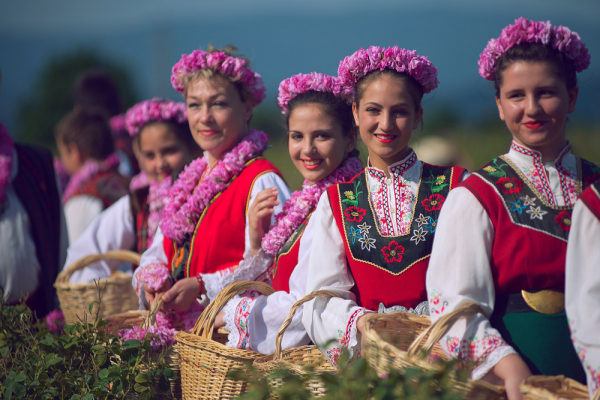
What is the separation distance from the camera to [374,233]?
2.33 metres

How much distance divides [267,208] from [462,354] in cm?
134

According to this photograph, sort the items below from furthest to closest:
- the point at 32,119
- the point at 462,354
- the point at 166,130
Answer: the point at 32,119
the point at 166,130
the point at 462,354

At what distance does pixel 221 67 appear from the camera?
11.1 ft

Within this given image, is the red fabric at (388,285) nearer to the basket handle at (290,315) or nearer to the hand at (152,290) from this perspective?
the basket handle at (290,315)

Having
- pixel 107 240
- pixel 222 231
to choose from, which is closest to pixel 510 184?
pixel 222 231

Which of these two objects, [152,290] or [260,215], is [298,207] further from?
[152,290]

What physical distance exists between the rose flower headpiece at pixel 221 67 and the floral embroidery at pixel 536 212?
2.01 m

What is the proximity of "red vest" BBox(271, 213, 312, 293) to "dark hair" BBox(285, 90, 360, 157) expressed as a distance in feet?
1.70

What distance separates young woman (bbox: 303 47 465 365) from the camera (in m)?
2.27

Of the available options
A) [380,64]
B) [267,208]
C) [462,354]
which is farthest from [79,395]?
[380,64]

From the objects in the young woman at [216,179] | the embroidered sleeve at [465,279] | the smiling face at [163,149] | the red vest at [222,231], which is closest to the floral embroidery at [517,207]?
the embroidered sleeve at [465,279]

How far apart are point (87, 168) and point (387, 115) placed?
450cm

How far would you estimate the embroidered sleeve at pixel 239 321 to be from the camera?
2.65 meters

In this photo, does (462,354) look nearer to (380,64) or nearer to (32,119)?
(380,64)
